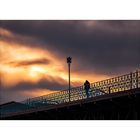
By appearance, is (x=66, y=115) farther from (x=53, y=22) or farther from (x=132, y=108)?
(x=53, y=22)

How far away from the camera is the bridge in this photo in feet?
73.0

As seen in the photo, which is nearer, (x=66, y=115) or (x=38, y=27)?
(x=38, y=27)

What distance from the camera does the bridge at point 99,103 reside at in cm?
2225

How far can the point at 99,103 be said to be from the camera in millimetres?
24344

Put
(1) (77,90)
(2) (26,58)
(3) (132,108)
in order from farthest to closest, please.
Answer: (1) (77,90) → (3) (132,108) → (2) (26,58)

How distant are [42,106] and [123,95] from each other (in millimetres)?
7637

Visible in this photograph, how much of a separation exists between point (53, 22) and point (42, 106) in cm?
1078

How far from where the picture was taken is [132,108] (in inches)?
910

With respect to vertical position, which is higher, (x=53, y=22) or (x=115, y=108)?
(x=53, y=22)
